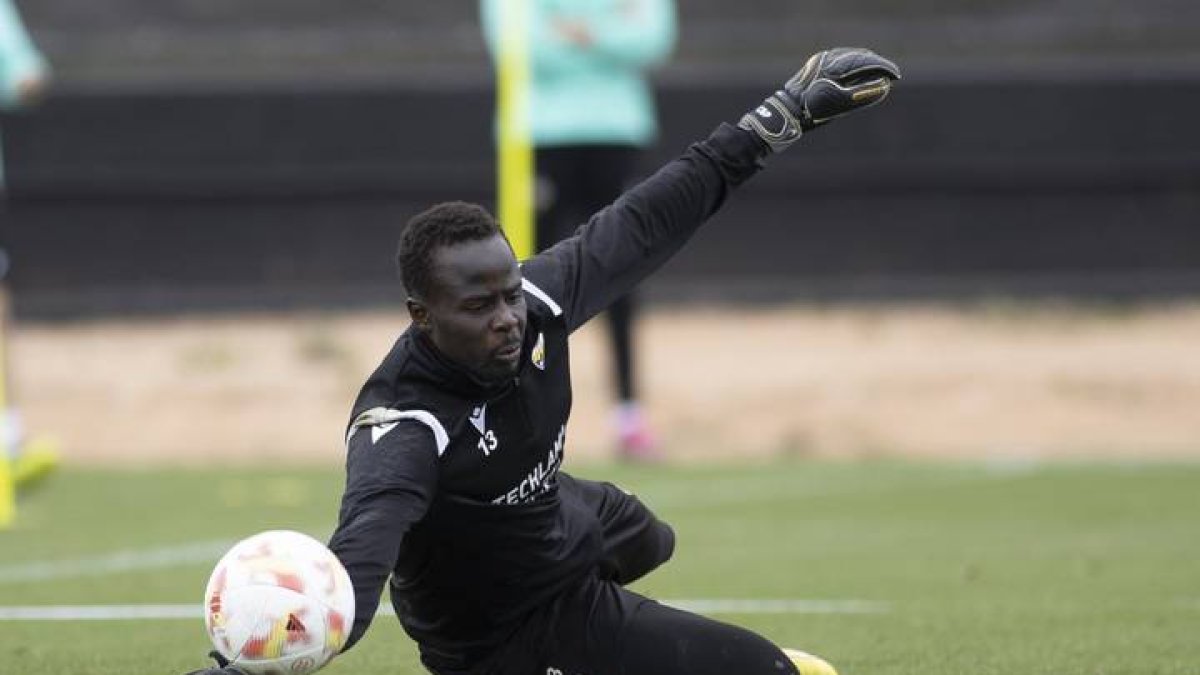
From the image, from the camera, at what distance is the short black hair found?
171 inches

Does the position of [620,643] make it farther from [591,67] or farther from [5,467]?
[591,67]

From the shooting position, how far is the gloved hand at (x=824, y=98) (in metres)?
4.84

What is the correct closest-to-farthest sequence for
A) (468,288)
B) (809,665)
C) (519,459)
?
1. (468,288)
2. (519,459)
3. (809,665)

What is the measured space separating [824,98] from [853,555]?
3.22 metres

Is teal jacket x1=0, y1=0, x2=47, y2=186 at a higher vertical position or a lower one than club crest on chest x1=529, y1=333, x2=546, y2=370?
higher

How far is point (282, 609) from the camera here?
3.99m

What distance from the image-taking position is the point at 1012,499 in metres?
9.85

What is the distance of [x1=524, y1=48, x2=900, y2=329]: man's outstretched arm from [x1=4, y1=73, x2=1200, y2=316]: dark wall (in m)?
9.18

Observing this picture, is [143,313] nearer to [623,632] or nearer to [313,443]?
[313,443]

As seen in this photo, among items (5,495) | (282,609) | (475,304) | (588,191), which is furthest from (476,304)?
(588,191)

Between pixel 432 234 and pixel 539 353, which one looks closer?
pixel 432 234

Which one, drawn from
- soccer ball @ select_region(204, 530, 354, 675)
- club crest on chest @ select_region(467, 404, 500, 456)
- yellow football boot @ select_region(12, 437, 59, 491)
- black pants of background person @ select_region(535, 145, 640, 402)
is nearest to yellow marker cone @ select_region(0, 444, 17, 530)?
yellow football boot @ select_region(12, 437, 59, 491)

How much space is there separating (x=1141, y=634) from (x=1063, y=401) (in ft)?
27.8

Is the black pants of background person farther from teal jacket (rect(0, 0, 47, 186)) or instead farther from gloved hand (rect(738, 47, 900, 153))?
gloved hand (rect(738, 47, 900, 153))
